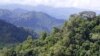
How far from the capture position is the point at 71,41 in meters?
76.9

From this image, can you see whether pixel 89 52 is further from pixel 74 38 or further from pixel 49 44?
pixel 49 44

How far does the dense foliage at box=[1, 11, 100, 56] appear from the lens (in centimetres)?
7331

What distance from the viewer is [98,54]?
69875 mm

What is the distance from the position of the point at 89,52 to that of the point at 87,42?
4.18 m

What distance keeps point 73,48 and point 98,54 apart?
728 centimetres

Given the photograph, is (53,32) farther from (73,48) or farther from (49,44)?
(73,48)

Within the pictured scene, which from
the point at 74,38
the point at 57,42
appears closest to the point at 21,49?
the point at 57,42

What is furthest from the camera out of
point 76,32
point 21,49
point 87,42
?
Answer: point 21,49

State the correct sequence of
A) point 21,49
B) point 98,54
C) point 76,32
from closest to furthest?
point 98,54 < point 76,32 < point 21,49

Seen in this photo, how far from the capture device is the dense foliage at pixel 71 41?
7331 cm

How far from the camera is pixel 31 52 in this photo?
82.4 meters

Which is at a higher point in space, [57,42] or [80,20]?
[80,20]

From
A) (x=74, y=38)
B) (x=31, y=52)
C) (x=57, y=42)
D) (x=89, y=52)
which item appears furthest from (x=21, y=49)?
(x=89, y=52)

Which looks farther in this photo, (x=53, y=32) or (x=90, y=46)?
(x=53, y=32)
